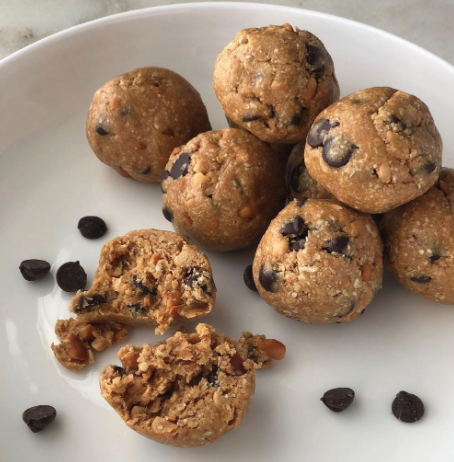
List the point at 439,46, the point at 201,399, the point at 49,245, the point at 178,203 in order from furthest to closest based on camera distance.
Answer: the point at 439,46 → the point at 49,245 → the point at 178,203 → the point at 201,399

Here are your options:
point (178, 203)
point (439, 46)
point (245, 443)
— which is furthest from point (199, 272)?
point (439, 46)

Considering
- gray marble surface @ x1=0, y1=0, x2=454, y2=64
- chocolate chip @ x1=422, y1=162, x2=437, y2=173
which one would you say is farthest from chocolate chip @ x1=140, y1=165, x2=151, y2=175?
gray marble surface @ x1=0, y1=0, x2=454, y2=64

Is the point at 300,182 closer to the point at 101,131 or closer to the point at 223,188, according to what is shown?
the point at 223,188

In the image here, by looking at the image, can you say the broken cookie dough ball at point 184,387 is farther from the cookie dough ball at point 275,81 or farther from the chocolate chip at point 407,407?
the cookie dough ball at point 275,81

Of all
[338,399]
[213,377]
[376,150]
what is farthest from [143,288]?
[376,150]

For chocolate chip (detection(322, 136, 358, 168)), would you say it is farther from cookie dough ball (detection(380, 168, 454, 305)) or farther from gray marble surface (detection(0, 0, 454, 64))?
gray marble surface (detection(0, 0, 454, 64))

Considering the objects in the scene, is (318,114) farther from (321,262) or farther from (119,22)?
(119,22)
